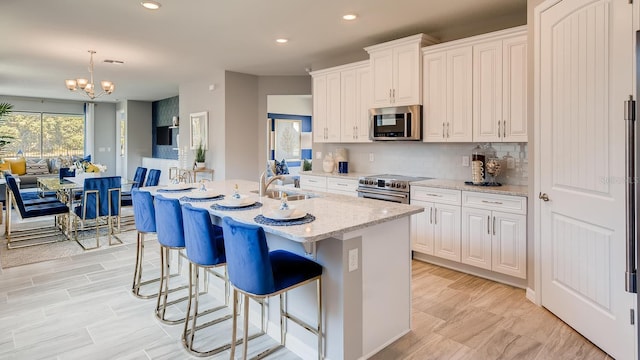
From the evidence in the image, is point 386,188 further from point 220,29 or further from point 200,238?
point 220,29

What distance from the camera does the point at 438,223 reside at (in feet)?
12.7

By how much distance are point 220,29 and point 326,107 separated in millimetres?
1813

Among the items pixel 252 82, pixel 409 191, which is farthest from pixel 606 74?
pixel 252 82

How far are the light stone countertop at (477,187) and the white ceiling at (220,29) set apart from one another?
66.0 inches

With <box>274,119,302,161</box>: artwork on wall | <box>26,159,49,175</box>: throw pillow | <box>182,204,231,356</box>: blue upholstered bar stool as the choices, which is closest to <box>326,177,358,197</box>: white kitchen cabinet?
<box>182,204,231,356</box>: blue upholstered bar stool

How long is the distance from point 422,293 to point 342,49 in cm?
342

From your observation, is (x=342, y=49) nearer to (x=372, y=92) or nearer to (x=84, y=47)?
(x=372, y=92)

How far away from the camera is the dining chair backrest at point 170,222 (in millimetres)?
2625

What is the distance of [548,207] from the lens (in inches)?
111

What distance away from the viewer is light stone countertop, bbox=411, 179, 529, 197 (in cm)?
331

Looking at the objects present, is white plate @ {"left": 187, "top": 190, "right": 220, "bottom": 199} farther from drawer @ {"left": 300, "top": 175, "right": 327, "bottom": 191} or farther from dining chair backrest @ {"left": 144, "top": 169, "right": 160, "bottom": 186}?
dining chair backrest @ {"left": 144, "top": 169, "right": 160, "bottom": 186}

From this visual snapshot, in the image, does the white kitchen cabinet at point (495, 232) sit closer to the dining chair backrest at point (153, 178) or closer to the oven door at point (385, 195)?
the oven door at point (385, 195)

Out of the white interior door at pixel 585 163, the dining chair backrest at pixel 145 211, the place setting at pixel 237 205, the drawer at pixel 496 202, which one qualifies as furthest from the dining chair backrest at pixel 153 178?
the white interior door at pixel 585 163

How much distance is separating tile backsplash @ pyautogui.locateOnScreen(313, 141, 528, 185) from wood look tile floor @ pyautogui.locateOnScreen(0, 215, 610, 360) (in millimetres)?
1159
